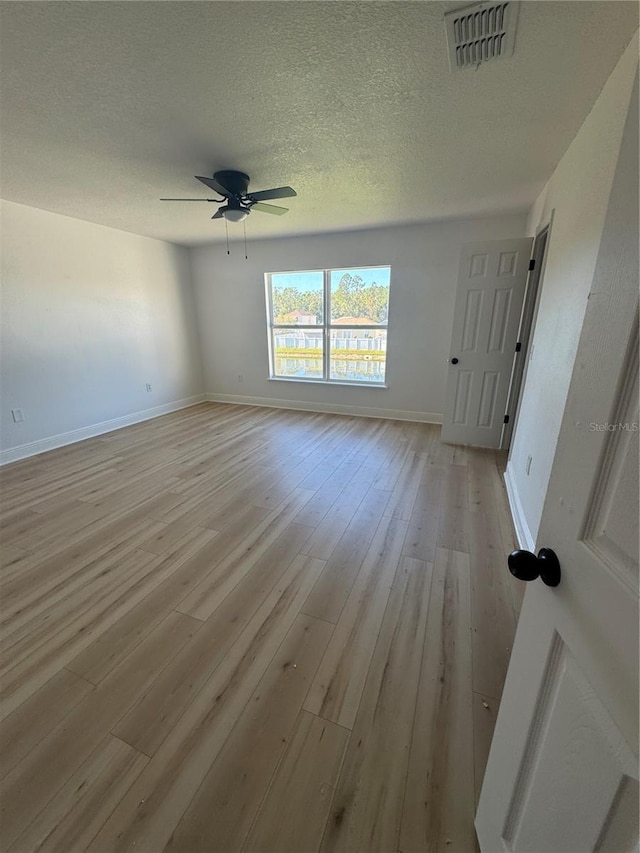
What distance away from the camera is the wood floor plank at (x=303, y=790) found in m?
0.92

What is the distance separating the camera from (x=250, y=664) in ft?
4.58

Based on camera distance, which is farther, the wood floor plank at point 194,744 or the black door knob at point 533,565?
the wood floor plank at point 194,744

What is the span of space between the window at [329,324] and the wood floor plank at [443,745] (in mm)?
3653

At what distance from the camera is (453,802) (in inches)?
39.0

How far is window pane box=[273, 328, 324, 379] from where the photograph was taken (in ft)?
16.7

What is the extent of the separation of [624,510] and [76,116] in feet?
9.59

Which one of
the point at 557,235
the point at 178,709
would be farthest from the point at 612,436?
the point at 557,235

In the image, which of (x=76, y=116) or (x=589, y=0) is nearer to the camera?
(x=589, y=0)

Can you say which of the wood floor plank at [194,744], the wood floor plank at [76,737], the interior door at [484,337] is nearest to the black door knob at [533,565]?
the wood floor plank at [194,744]

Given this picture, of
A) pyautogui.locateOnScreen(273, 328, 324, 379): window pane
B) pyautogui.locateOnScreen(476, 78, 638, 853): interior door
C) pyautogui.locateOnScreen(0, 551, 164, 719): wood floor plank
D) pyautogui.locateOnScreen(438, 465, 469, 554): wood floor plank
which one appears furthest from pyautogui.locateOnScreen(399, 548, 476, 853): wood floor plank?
pyautogui.locateOnScreen(273, 328, 324, 379): window pane

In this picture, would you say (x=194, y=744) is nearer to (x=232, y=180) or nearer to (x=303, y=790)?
(x=303, y=790)

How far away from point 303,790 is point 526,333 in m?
3.65

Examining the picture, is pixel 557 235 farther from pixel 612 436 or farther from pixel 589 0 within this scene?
pixel 612 436

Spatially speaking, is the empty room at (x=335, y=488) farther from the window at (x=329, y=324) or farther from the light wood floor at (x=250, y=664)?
the window at (x=329, y=324)
